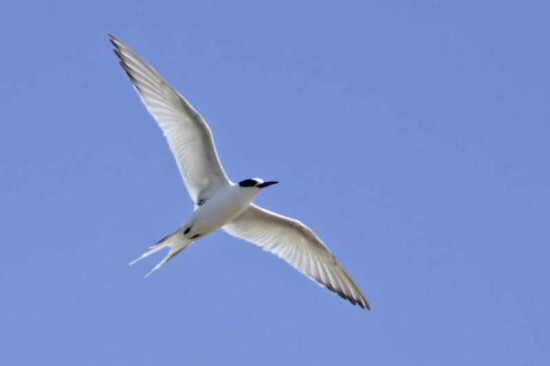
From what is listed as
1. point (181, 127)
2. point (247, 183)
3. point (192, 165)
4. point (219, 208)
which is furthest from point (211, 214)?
point (181, 127)

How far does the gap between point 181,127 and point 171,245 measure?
5.81 feet

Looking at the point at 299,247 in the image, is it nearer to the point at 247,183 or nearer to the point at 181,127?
the point at 247,183

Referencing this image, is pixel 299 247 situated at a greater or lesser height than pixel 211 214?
greater

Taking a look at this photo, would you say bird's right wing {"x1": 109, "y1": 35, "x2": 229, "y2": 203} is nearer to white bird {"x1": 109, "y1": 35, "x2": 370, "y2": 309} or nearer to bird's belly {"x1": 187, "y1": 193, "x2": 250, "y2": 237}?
white bird {"x1": 109, "y1": 35, "x2": 370, "y2": 309}

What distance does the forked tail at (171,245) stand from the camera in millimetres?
25984

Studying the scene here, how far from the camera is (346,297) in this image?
27.8 meters

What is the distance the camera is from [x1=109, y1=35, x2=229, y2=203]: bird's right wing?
25.7 meters

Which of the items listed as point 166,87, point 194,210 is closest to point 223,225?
point 194,210

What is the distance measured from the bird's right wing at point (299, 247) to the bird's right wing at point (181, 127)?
3.60 ft

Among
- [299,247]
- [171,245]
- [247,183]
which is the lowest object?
[171,245]

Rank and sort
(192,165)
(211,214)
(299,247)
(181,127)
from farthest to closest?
(299,247) → (192,165) → (181,127) → (211,214)

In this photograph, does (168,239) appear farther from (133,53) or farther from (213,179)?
(133,53)

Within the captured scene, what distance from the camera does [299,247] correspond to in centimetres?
2780

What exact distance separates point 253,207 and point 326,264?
1804 mm
